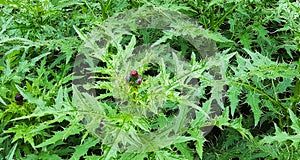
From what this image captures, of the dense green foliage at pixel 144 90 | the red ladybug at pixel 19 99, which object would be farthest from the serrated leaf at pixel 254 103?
the red ladybug at pixel 19 99

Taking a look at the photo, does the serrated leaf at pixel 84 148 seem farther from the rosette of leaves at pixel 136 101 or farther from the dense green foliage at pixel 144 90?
the rosette of leaves at pixel 136 101

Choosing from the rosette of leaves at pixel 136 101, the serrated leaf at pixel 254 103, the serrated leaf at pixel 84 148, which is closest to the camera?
the rosette of leaves at pixel 136 101

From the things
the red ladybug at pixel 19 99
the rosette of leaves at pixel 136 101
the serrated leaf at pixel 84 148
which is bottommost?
the serrated leaf at pixel 84 148

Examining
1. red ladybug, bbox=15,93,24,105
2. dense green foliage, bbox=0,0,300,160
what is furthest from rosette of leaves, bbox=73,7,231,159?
red ladybug, bbox=15,93,24,105

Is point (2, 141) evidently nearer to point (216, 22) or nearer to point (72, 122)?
point (72, 122)

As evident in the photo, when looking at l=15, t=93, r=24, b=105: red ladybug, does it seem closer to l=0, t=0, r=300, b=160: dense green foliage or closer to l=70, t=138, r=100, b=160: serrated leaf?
l=0, t=0, r=300, b=160: dense green foliage

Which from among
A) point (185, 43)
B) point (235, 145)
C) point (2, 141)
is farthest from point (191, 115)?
point (2, 141)

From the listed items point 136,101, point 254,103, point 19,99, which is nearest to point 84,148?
point 19,99

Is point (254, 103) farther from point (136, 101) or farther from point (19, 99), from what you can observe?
point (19, 99)
